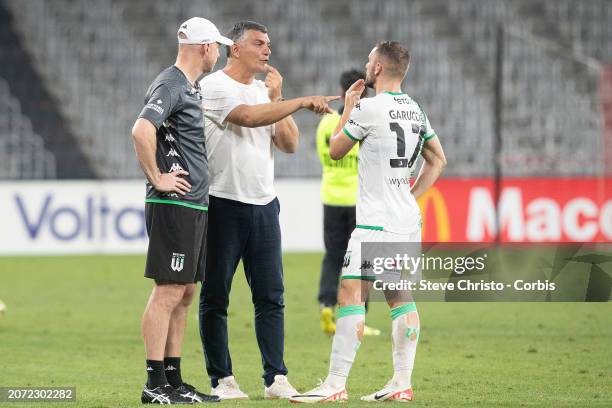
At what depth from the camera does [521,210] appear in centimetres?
2075

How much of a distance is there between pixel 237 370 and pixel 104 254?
40.3 ft

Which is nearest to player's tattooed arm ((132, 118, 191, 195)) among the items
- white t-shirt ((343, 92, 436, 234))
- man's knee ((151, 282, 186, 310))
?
man's knee ((151, 282, 186, 310))

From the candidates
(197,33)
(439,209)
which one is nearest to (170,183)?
(197,33)

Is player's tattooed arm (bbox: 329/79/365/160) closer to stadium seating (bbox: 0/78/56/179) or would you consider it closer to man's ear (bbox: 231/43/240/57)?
man's ear (bbox: 231/43/240/57)

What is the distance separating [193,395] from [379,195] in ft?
A: 5.11

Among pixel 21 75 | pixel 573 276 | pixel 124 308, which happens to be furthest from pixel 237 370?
pixel 21 75

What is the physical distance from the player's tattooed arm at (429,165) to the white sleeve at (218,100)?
114 cm

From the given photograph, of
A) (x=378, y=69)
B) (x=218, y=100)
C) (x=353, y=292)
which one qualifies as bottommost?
(x=353, y=292)

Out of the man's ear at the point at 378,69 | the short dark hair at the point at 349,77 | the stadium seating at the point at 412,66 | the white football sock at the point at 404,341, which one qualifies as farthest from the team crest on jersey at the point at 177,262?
the stadium seating at the point at 412,66

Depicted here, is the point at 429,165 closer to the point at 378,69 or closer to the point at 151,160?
the point at 378,69

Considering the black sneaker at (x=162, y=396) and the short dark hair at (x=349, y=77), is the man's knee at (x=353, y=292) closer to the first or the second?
the black sneaker at (x=162, y=396)

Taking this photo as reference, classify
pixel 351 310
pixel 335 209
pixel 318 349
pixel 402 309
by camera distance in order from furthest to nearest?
pixel 335 209
pixel 318 349
pixel 402 309
pixel 351 310

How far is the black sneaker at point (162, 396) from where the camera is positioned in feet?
22.1

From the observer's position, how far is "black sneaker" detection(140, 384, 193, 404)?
22.1ft
